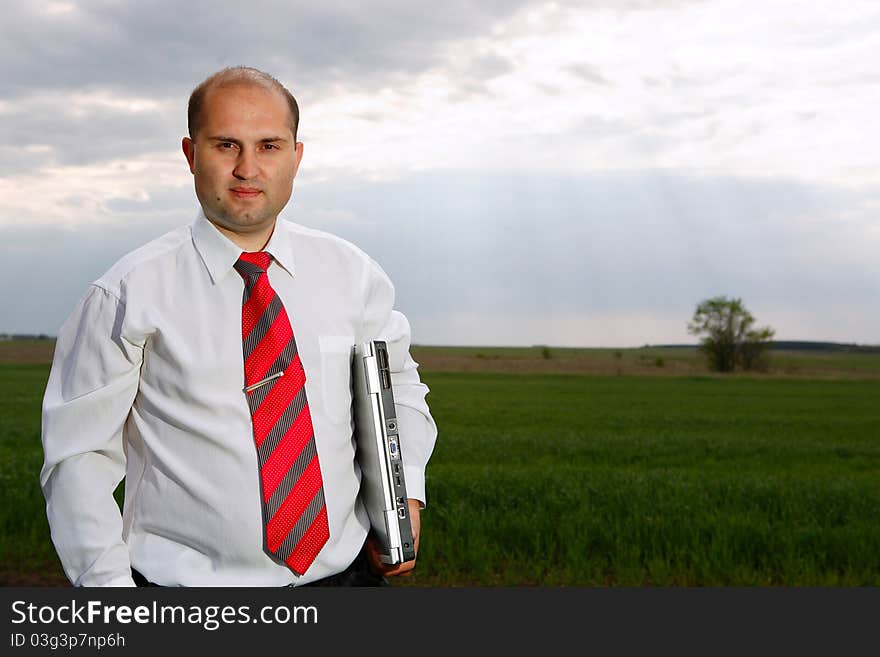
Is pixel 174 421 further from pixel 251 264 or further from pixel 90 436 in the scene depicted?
pixel 251 264

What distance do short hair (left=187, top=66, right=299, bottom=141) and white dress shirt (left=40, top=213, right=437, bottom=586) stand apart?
0.26 m

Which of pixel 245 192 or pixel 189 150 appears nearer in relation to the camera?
pixel 245 192

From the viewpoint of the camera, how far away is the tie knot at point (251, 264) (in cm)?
222

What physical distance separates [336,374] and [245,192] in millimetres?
527

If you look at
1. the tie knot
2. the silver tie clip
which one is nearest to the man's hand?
the silver tie clip

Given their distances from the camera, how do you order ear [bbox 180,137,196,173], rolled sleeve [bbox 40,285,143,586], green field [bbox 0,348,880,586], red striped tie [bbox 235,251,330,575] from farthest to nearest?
1. green field [bbox 0,348,880,586]
2. ear [bbox 180,137,196,173]
3. red striped tie [bbox 235,251,330,575]
4. rolled sleeve [bbox 40,285,143,586]

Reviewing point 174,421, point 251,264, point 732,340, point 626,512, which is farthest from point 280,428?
point 732,340

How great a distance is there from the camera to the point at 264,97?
2.18m

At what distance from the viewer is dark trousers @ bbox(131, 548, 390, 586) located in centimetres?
232

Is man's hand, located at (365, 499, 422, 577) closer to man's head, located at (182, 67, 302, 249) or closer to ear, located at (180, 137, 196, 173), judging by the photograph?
man's head, located at (182, 67, 302, 249)

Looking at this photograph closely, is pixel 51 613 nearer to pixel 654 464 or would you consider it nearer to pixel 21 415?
pixel 654 464

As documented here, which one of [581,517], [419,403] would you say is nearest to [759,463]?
[581,517]

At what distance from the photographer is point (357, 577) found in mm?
2391

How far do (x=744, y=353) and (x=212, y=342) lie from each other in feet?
331
